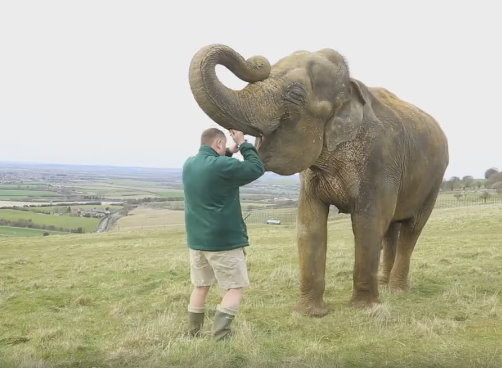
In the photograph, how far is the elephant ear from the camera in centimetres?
624

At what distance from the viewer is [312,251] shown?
6988 mm

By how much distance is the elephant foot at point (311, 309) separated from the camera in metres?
6.82

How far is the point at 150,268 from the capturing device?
11.8 metres

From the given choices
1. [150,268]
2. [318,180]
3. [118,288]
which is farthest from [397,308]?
[150,268]

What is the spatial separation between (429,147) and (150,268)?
658cm

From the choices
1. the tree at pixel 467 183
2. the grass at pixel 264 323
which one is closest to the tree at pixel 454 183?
the tree at pixel 467 183

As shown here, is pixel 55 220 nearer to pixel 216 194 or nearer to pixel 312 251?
pixel 312 251

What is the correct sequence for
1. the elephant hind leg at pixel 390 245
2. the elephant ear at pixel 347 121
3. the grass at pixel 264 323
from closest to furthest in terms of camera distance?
the grass at pixel 264 323 → the elephant ear at pixel 347 121 → the elephant hind leg at pixel 390 245

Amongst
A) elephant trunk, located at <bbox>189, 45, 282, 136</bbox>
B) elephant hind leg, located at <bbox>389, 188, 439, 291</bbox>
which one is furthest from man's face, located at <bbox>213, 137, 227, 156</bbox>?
elephant hind leg, located at <bbox>389, 188, 439, 291</bbox>

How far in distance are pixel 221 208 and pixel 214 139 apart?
27.7 inches

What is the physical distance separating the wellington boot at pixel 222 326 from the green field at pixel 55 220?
63.7m

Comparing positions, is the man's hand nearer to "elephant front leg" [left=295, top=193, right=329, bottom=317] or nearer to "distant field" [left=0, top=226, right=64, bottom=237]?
"elephant front leg" [left=295, top=193, right=329, bottom=317]

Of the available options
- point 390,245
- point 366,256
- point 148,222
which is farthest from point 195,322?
point 148,222

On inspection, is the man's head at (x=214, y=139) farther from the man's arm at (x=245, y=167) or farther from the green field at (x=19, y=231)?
the green field at (x=19, y=231)
